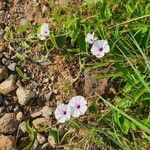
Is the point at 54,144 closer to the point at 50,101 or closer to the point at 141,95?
the point at 50,101

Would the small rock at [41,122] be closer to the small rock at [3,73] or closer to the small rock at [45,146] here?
the small rock at [45,146]

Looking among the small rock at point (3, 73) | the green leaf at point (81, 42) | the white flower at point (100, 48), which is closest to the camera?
the white flower at point (100, 48)

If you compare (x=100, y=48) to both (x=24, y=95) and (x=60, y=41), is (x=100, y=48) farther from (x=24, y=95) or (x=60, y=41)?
(x=24, y=95)

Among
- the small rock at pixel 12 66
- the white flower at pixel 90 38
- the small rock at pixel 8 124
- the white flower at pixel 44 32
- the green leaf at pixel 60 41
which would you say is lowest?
the small rock at pixel 8 124

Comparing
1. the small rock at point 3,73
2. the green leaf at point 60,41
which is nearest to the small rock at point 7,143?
the small rock at point 3,73

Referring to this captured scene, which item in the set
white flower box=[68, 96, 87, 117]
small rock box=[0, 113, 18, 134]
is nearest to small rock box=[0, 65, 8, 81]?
small rock box=[0, 113, 18, 134]

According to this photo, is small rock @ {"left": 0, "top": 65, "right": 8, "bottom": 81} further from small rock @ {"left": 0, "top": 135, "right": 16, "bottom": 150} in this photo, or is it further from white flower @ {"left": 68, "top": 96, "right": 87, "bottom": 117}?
white flower @ {"left": 68, "top": 96, "right": 87, "bottom": 117}

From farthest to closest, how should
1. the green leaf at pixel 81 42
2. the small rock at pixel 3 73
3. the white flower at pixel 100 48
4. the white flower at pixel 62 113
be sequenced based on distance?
the small rock at pixel 3 73, the green leaf at pixel 81 42, the white flower at pixel 100 48, the white flower at pixel 62 113

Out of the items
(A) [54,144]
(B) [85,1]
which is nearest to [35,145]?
(A) [54,144]
